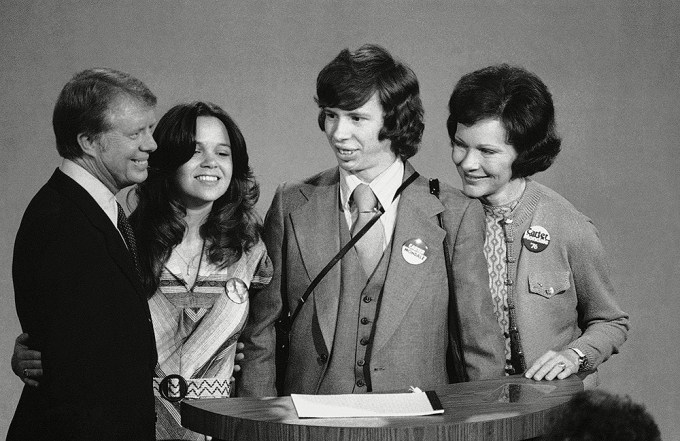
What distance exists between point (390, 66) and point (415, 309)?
74 cm

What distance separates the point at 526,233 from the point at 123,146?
4.23 feet

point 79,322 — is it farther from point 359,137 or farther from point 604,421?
point 604,421

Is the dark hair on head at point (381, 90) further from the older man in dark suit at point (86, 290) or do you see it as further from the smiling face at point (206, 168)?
the older man in dark suit at point (86, 290)

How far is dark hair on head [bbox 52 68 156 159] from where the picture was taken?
2523 mm

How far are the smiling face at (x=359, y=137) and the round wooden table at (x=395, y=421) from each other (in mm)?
786

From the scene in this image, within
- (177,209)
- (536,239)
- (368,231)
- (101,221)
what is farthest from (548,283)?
(101,221)

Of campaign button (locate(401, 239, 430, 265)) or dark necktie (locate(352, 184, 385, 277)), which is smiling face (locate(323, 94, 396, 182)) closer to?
dark necktie (locate(352, 184, 385, 277))

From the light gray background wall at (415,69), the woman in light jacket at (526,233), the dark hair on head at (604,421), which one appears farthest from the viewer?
the light gray background wall at (415,69)

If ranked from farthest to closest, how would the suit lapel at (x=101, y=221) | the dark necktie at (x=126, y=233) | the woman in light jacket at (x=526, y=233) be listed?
the woman in light jacket at (x=526, y=233), the dark necktie at (x=126, y=233), the suit lapel at (x=101, y=221)

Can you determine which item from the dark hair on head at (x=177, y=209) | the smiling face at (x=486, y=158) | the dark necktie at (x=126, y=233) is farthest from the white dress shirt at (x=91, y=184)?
the smiling face at (x=486, y=158)

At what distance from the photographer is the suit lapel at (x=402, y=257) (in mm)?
2848

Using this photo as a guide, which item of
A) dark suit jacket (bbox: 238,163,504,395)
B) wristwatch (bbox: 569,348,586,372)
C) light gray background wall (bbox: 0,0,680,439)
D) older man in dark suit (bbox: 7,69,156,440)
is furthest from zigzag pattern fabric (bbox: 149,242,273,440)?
light gray background wall (bbox: 0,0,680,439)

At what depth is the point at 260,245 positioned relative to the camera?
306 cm

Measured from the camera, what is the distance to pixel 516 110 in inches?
127
